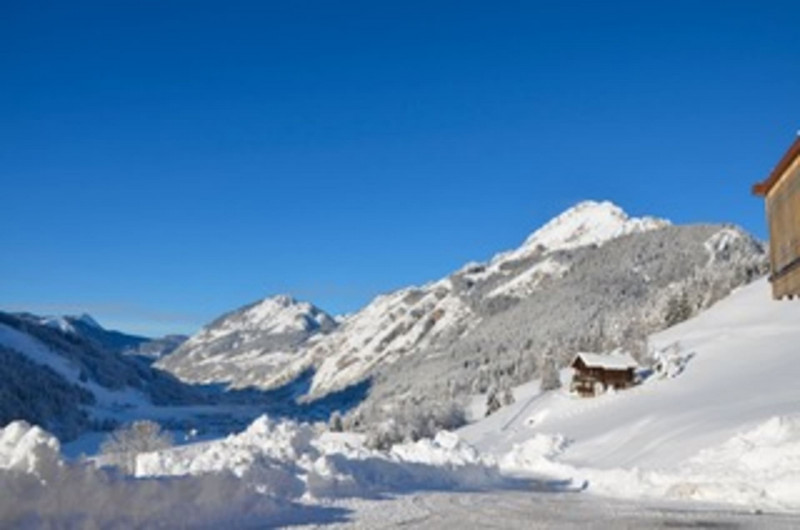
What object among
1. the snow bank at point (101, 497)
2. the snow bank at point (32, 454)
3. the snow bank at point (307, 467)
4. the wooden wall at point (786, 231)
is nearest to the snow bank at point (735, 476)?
the snow bank at point (307, 467)

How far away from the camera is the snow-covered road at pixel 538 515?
50.4 feet

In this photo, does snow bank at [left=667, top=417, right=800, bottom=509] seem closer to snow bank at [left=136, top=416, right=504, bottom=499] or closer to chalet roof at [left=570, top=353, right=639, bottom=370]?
snow bank at [left=136, top=416, right=504, bottom=499]

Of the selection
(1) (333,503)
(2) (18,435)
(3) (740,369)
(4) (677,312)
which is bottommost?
(1) (333,503)

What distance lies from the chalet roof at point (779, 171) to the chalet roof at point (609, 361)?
197 feet

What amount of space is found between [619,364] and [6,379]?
380ft

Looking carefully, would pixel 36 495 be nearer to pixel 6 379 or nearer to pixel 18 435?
pixel 18 435

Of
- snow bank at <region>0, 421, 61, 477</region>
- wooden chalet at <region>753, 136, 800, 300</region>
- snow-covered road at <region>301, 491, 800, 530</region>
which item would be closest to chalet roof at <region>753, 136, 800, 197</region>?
wooden chalet at <region>753, 136, 800, 300</region>

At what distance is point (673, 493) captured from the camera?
22.4 meters

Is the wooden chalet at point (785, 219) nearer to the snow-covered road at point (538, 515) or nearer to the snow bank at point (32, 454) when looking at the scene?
the snow-covered road at point (538, 515)

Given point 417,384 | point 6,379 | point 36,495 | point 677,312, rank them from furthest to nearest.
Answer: point 417,384
point 6,379
point 677,312
point 36,495

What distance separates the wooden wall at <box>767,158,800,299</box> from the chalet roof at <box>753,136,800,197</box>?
0.25 ft

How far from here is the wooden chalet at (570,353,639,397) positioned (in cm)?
7638

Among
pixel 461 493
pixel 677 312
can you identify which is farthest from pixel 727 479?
pixel 677 312

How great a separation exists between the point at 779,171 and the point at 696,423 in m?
26.1
